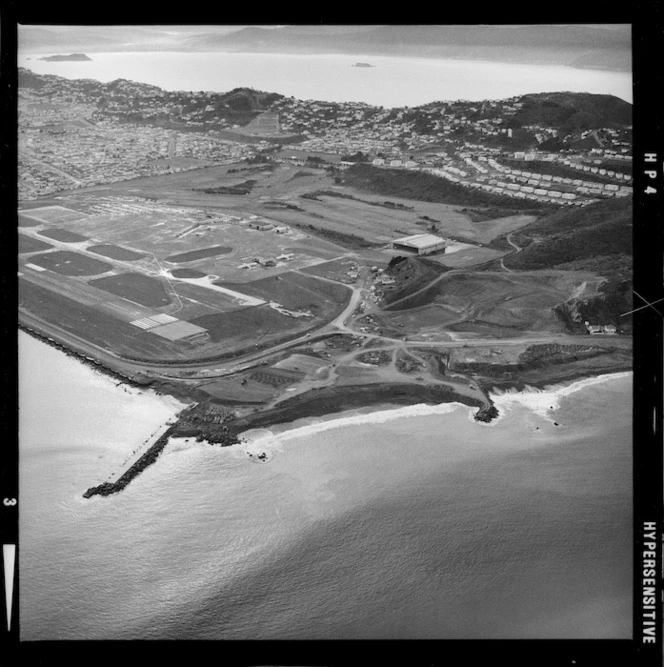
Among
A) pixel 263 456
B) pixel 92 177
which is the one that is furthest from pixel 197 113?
pixel 263 456

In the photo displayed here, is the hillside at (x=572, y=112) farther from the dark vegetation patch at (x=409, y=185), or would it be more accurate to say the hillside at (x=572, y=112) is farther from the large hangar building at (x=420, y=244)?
the large hangar building at (x=420, y=244)

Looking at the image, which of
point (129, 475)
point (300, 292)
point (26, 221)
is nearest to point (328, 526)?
point (129, 475)

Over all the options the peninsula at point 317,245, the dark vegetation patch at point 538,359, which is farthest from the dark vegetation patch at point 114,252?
the dark vegetation patch at point 538,359

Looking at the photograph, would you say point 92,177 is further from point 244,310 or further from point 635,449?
point 635,449

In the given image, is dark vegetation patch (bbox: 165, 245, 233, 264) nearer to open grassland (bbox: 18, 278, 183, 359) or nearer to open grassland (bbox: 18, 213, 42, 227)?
open grassland (bbox: 18, 278, 183, 359)

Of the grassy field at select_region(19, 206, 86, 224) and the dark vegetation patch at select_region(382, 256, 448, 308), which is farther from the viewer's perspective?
the dark vegetation patch at select_region(382, 256, 448, 308)

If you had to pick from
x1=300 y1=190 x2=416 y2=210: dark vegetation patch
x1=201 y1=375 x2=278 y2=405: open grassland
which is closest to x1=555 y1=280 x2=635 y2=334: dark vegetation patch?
x1=300 y1=190 x2=416 y2=210: dark vegetation patch
